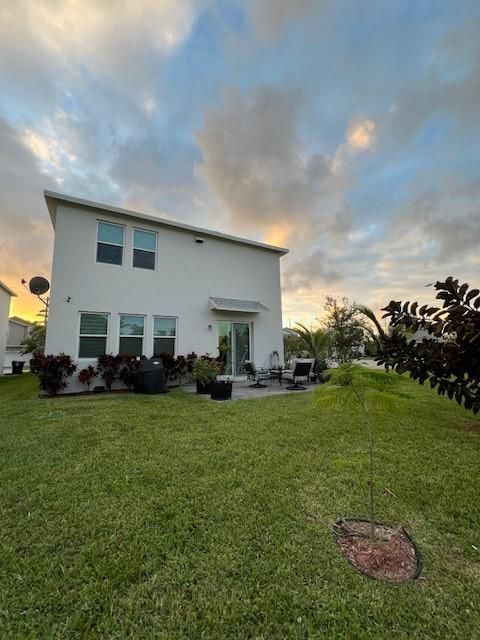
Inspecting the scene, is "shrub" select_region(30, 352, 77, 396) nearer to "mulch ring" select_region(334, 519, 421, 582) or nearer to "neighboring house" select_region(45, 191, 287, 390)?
"neighboring house" select_region(45, 191, 287, 390)

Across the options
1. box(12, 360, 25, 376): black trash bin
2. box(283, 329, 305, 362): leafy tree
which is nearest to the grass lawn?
box(283, 329, 305, 362): leafy tree

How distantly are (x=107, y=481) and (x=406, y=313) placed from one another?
169 inches

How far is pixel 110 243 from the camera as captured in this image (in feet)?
40.0

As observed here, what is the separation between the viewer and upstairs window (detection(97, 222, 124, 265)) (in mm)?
11953

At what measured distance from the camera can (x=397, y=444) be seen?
5.57 m

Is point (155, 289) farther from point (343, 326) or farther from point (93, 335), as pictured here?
point (343, 326)

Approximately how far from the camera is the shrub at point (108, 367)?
11.1 m

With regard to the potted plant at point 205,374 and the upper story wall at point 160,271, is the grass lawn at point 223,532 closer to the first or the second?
the potted plant at point 205,374

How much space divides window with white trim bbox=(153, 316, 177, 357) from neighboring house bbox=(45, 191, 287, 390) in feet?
0.14

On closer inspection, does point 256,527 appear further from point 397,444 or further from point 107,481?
point 397,444

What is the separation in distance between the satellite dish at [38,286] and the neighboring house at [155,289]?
136 inches

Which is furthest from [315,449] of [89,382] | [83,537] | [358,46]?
[358,46]

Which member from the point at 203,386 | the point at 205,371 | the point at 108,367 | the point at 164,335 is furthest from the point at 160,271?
the point at 203,386

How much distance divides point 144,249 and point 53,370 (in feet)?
19.6
